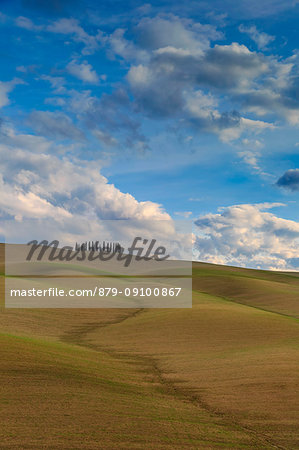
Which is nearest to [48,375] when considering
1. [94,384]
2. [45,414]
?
[94,384]

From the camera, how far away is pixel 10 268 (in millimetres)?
87750

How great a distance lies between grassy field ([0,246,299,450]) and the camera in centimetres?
1147

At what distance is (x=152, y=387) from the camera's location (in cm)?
1722

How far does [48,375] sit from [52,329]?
16515mm

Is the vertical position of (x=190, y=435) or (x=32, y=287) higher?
(x=32, y=287)

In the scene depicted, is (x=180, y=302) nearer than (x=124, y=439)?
No

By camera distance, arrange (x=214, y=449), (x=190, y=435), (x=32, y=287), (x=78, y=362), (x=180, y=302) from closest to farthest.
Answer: (x=214, y=449) → (x=190, y=435) → (x=78, y=362) → (x=180, y=302) → (x=32, y=287)

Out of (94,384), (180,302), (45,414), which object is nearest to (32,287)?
(180,302)

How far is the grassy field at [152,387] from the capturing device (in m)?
11.5

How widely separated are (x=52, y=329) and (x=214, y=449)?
77.1 feet

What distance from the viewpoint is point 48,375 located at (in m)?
16.4

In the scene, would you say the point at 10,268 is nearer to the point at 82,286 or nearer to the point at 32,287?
the point at 82,286

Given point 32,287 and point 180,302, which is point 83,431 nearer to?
point 180,302

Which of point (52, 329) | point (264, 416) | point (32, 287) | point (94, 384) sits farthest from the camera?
point (32, 287)
